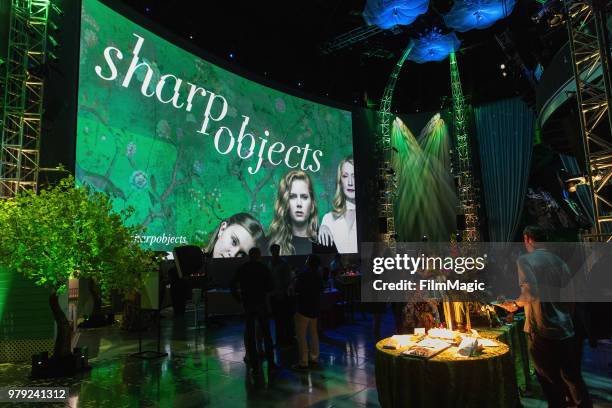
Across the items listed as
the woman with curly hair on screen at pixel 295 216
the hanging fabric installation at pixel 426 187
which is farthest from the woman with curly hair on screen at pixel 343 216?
the hanging fabric installation at pixel 426 187

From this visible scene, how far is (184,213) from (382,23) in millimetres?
5752

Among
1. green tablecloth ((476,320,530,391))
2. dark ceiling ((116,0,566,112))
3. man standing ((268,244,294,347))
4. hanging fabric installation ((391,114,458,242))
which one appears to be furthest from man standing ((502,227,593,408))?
hanging fabric installation ((391,114,458,242))

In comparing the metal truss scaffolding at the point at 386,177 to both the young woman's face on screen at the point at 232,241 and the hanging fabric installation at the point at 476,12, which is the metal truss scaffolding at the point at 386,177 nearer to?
the hanging fabric installation at the point at 476,12

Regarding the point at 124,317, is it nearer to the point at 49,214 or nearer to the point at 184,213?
the point at 184,213

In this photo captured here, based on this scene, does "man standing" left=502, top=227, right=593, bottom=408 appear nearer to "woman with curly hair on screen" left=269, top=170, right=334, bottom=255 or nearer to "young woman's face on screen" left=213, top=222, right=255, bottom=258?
"young woman's face on screen" left=213, top=222, right=255, bottom=258

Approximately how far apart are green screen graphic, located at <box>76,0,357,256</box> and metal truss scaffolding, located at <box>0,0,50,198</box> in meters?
0.65

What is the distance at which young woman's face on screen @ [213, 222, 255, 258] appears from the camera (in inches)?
360

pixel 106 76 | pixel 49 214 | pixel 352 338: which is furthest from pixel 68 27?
pixel 352 338

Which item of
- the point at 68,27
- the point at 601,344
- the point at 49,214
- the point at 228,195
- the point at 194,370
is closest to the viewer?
the point at 49,214

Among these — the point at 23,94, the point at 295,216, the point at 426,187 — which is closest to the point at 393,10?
the point at 295,216

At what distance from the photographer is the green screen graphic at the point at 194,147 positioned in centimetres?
716

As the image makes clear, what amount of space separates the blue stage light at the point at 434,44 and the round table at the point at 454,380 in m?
10.2

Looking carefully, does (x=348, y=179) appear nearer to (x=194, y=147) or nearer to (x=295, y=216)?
(x=295, y=216)

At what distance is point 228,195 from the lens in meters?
9.48
